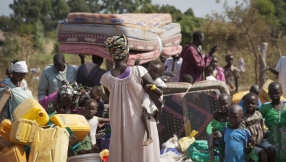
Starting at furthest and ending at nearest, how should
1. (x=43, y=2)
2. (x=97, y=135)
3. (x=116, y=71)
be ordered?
(x=43, y=2) < (x=97, y=135) < (x=116, y=71)

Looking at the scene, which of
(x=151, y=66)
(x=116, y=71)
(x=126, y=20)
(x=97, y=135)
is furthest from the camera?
(x=126, y=20)

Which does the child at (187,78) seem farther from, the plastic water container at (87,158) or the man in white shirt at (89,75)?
the plastic water container at (87,158)

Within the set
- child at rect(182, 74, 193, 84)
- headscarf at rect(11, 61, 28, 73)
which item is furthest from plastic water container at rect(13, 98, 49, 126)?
child at rect(182, 74, 193, 84)

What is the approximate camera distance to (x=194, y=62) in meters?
10.1

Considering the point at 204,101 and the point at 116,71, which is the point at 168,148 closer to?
the point at 204,101

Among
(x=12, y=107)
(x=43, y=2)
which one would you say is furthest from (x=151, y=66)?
(x=43, y=2)

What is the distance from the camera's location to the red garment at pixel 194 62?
10.1m

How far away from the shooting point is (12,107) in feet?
25.8

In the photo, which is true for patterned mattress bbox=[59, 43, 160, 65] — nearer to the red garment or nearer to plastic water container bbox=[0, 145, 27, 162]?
the red garment

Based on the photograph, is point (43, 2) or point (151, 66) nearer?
point (151, 66)

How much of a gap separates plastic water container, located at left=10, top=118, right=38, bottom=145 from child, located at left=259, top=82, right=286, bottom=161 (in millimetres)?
2929

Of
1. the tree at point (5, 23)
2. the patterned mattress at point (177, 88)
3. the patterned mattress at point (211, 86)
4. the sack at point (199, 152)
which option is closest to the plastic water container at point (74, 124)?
the sack at point (199, 152)

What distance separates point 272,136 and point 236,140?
108 centimetres

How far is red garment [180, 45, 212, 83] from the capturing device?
10.1 metres
